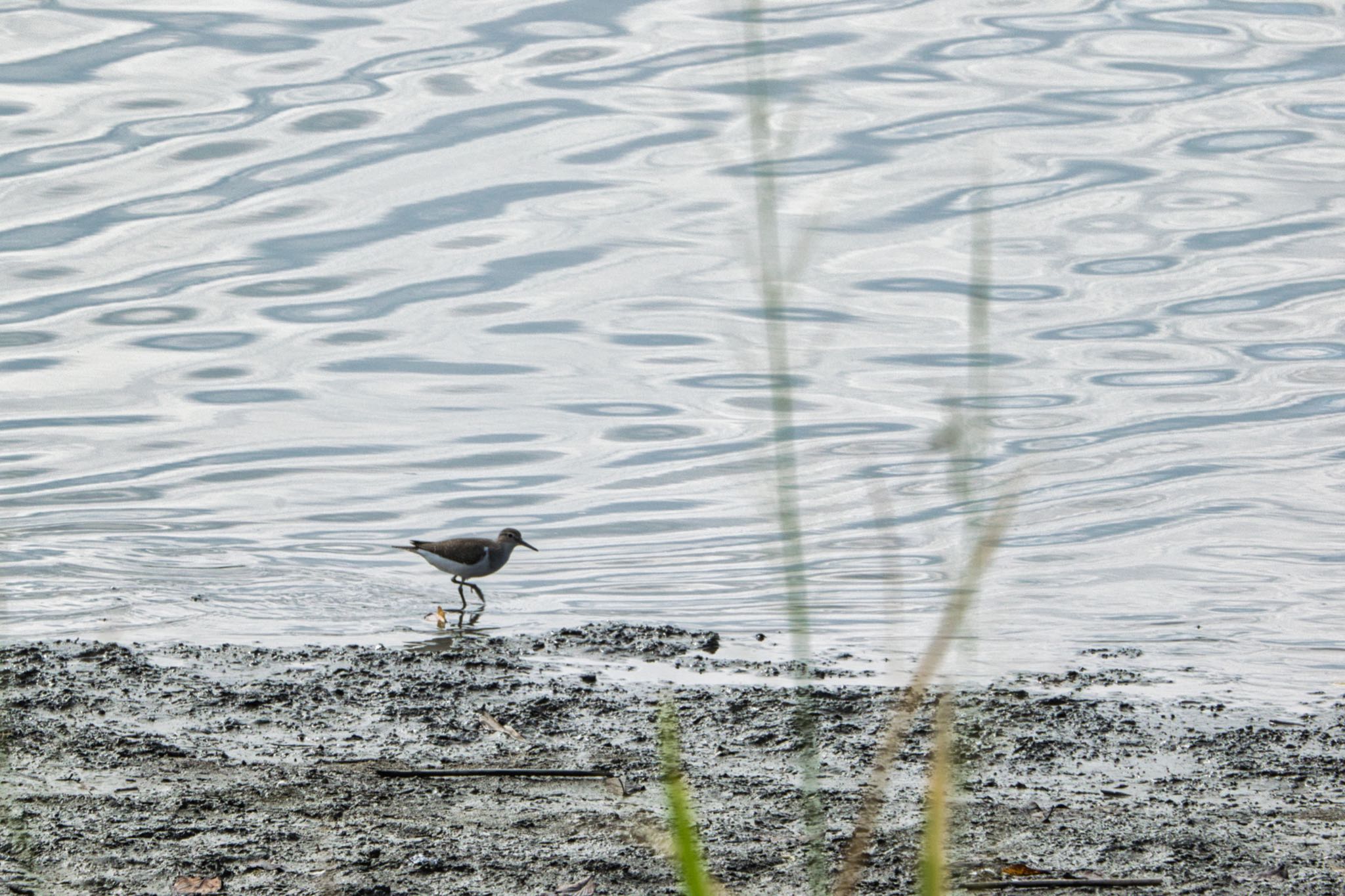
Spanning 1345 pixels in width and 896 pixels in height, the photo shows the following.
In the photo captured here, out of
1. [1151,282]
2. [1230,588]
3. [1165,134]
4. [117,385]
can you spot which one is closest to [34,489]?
[117,385]

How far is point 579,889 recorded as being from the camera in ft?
14.9

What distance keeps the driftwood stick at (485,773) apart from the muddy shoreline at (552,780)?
0.03m

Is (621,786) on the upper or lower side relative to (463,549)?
upper

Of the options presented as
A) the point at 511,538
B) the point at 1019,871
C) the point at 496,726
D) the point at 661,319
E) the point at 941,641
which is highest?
the point at 941,641

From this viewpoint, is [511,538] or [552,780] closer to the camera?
[552,780]

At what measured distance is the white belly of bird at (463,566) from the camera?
357 inches

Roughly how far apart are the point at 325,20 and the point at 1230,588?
58.4ft

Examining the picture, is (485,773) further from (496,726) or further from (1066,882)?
(1066,882)

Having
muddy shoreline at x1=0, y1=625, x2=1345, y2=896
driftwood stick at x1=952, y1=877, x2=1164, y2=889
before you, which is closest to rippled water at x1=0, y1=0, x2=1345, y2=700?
muddy shoreline at x1=0, y1=625, x2=1345, y2=896

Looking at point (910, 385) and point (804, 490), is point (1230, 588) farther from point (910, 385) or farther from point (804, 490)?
point (910, 385)

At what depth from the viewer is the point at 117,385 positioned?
13305 mm

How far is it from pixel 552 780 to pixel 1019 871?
152 cm

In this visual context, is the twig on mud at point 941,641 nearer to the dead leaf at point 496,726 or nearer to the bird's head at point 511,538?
the dead leaf at point 496,726

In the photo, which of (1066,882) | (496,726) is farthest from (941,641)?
(496,726)
